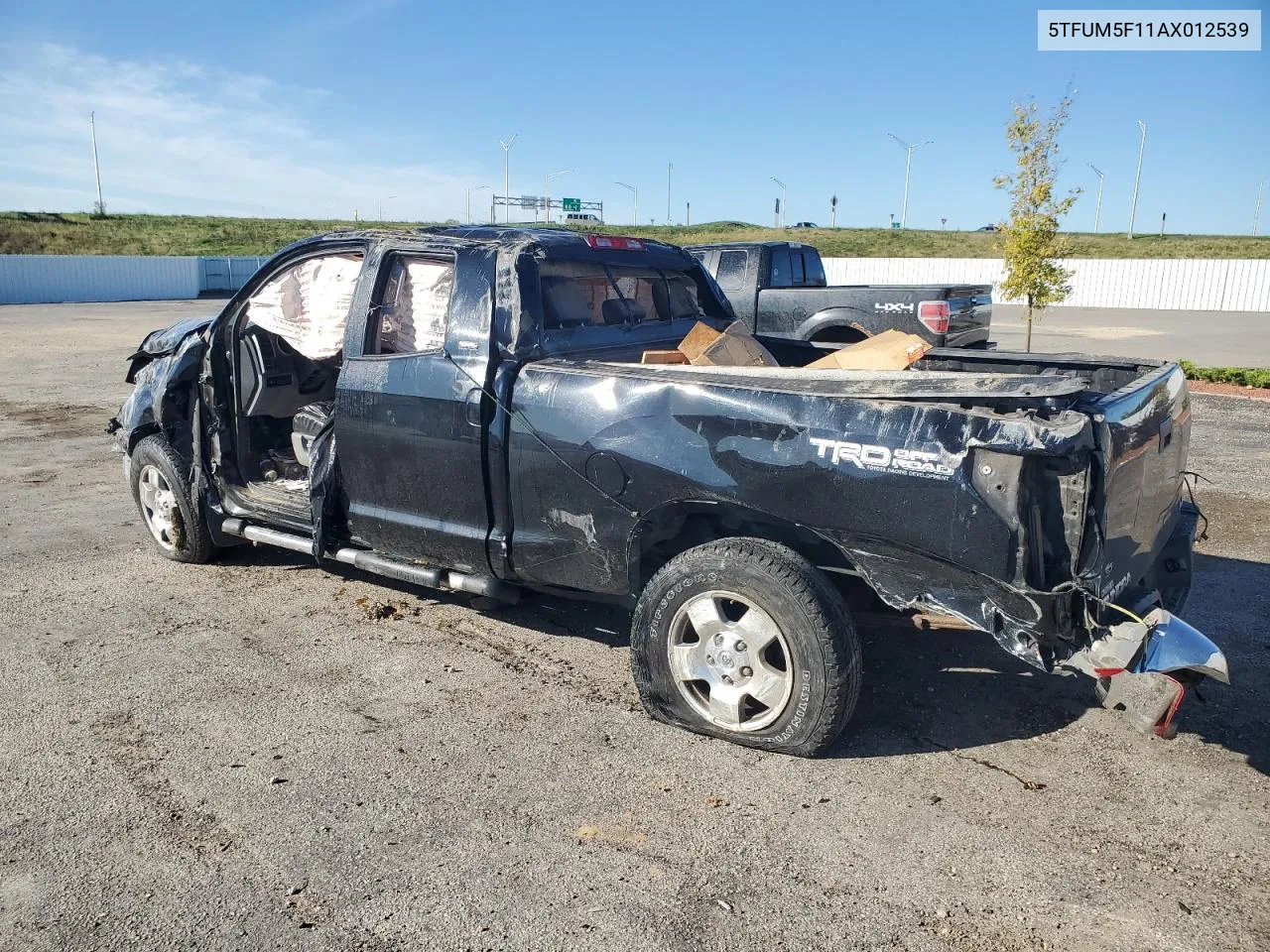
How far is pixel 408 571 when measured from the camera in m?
4.69

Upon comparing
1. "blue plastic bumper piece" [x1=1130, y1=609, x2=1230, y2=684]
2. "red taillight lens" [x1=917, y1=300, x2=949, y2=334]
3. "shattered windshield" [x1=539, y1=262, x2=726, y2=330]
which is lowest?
"blue plastic bumper piece" [x1=1130, y1=609, x2=1230, y2=684]

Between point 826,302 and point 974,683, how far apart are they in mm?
7175

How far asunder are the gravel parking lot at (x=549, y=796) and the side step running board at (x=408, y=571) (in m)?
0.36

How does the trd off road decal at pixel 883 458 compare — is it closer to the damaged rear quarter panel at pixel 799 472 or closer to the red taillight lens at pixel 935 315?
the damaged rear quarter panel at pixel 799 472

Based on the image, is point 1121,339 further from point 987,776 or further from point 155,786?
point 155,786

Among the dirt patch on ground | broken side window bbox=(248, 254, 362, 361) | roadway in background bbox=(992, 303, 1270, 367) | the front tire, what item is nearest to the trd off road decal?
the front tire

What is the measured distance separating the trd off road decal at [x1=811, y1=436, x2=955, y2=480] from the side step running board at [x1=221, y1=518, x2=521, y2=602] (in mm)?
1762

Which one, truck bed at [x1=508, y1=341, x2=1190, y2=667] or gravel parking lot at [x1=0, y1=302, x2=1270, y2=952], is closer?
gravel parking lot at [x1=0, y1=302, x2=1270, y2=952]

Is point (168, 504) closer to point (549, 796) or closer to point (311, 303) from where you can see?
point (311, 303)

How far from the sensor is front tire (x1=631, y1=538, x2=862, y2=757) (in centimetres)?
350

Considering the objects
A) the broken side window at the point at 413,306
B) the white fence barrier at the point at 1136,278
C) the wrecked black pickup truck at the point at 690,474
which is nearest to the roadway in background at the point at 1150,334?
the white fence barrier at the point at 1136,278

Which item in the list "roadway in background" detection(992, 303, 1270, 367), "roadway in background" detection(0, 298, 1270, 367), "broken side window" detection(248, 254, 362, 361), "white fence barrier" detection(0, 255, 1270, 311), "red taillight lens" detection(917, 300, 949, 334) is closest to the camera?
"broken side window" detection(248, 254, 362, 361)

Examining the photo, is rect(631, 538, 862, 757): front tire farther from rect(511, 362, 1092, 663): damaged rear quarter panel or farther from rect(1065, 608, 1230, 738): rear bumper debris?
rect(1065, 608, 1230, 738): rear bumper debris

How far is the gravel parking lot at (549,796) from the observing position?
283 centimetres
